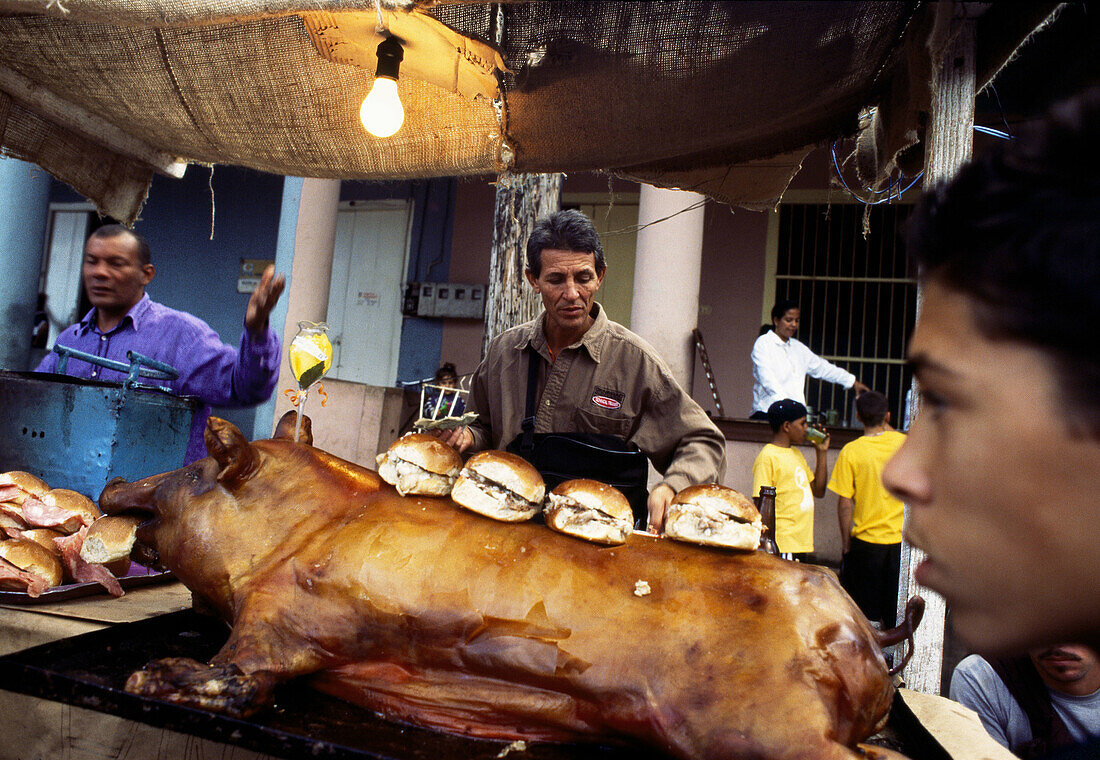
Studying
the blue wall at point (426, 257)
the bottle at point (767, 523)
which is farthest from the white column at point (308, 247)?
the bottle at point (767, 523)

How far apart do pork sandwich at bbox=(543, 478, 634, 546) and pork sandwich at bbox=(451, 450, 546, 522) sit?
97 mm

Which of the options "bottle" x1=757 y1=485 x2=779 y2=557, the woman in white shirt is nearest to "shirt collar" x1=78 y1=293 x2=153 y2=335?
"bottle" x1=757 y1=485 x2=779 y2=557

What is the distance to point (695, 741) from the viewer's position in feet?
4.94

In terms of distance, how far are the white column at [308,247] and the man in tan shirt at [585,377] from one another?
483 centimetres

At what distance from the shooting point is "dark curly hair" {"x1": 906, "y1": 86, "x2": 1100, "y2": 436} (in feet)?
2.17

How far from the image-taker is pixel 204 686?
1.56 meters

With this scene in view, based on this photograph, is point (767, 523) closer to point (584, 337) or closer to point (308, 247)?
point (584, 337)

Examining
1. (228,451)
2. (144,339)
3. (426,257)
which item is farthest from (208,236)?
(228,451)

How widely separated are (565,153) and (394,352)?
299 inches

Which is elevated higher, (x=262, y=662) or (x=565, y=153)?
(x=565, y=153)

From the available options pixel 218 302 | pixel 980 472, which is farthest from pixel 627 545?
pixel 218 302

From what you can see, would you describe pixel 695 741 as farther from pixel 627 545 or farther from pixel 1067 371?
pixel 1067 371

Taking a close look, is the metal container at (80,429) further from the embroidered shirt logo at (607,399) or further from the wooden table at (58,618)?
the embroidered shirt logo at (607,399)

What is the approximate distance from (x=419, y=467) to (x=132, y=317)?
8.32 ft
